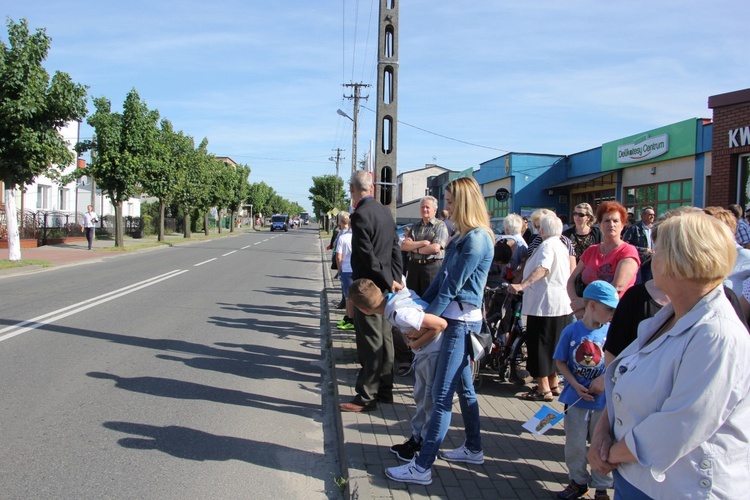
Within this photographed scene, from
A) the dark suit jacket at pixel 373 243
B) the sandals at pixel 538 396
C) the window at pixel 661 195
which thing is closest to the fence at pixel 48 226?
the dark suit jacket at pixel 373 243

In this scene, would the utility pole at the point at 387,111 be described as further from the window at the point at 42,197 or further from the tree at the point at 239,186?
the tree at the point at 239,186

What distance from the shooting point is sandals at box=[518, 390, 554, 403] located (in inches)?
215

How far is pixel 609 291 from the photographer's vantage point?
346 centimetres

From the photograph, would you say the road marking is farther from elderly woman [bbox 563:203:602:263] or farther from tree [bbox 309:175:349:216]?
tree [bbox 309:175:349:216]

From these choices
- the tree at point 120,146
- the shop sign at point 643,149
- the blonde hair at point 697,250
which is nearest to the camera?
the blonde hair at point 697,250

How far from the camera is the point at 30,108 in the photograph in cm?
1712

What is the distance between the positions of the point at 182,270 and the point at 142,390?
13.4 meters

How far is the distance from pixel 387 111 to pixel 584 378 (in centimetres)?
598

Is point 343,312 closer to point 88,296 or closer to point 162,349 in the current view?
point 162,349

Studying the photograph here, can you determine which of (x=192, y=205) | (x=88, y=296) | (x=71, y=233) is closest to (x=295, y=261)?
(x=88, y=296)

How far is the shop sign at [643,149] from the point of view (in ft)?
67.6

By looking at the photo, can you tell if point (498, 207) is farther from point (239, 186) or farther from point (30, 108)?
point (239, 186)

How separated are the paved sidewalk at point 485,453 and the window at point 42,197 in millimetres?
36435

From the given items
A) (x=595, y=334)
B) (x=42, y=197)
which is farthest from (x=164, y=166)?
(x=595, y=334)
